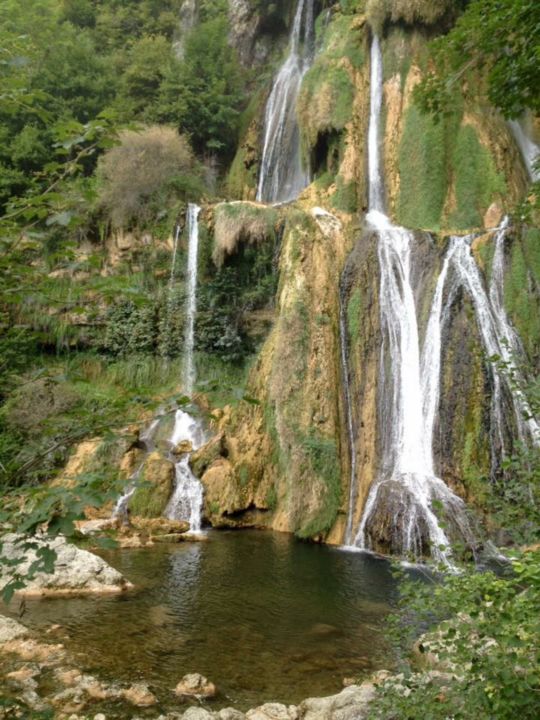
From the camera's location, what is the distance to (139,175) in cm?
2034

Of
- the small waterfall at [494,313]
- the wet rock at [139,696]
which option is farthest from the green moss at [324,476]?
the wet rock at [139,696]

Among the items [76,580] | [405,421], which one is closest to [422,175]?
[405,421]

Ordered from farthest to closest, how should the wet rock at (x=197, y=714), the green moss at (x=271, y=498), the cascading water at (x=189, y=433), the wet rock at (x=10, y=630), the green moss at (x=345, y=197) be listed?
the green moss at (x=345, y=197) → the green moss at (x=271, y=498) → the cascading water at (x=189, y=433) → the wet rock at (x=10, y=630) → the wet rock at (x=197, y=714)

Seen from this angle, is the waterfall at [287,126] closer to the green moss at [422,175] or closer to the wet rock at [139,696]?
the green moss at [422,175]

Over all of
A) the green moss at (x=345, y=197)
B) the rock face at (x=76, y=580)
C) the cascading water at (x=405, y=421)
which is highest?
the green moss at (x=345, y=197)

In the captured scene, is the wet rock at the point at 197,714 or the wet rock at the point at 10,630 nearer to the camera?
the wet rock at the point at 197,714

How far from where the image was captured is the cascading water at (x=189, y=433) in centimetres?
1299

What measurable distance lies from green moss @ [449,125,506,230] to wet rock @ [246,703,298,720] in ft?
48.2

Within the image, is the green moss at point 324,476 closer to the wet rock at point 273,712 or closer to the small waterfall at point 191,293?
the wet rock at point 273,712

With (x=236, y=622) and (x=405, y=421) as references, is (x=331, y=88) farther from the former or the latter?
(x=236, y=622)

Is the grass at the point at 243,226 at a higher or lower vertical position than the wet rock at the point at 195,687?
higher

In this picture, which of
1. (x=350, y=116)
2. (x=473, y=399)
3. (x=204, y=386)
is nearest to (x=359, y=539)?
(x=473, y=399)

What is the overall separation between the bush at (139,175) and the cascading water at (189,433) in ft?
5.86

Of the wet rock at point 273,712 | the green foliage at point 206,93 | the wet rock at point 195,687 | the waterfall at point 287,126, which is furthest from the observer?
the green foliage at point 206,93
